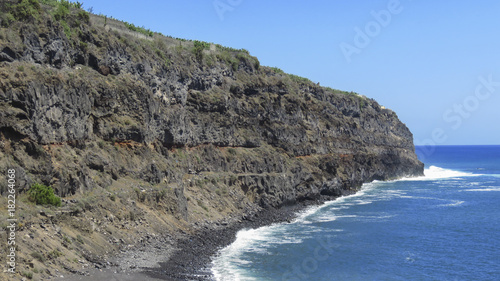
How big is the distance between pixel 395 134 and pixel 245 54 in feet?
294

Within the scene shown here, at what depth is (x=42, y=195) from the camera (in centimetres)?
3969

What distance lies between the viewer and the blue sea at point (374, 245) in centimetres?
4538

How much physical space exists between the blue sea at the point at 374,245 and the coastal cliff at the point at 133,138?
7466 millimetres

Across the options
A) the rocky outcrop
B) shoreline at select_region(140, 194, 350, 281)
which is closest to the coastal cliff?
the rocky outcrop

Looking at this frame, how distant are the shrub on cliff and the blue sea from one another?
15.3 m

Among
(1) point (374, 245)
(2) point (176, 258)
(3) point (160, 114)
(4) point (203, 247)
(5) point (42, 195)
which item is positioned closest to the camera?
(5) point (42, 195)

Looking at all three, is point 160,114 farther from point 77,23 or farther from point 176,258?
point 176,258

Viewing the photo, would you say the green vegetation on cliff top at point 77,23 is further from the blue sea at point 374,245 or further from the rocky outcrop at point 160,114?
the blue sea at point 374,245

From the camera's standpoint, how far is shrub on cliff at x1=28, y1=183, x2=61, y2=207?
39438mm

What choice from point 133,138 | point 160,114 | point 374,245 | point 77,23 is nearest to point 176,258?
point 133,138

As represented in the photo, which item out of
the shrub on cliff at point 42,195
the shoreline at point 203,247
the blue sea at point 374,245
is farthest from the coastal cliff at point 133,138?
the blue sea at point 374,245

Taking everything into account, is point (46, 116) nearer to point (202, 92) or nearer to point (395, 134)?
point (202, 92)

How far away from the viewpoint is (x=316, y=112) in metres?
119

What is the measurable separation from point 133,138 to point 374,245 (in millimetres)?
31253
